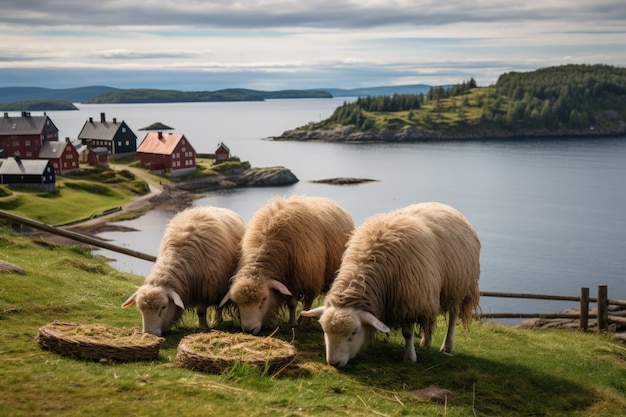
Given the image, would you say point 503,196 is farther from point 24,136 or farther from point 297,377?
point 297,377

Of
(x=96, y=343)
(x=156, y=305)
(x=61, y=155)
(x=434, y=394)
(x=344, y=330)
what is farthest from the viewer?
(x=61, y=155)

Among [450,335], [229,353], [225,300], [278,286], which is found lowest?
[450,335]

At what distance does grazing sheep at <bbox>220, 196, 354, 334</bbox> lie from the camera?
10945mm

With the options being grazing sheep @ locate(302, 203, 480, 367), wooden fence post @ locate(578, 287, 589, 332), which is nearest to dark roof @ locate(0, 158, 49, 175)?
Answer: wooden fence post @ locate(578, 287, 589, 332)

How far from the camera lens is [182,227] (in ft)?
39.5

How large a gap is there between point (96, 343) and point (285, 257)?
4.14 m

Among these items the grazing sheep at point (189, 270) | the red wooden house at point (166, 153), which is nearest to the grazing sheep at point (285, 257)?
the grazing sheep at point (189, 270)

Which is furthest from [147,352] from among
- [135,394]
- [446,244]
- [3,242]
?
[3,242]

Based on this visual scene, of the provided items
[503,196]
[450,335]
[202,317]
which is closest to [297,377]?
[202,317]

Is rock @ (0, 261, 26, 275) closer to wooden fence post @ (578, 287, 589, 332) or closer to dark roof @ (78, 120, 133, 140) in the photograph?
wooden fence post @ (578, 287, 589, 332)

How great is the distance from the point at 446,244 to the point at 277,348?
3.92 m

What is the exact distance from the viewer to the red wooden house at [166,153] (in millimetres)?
102812

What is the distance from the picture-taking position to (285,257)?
38.4 ft

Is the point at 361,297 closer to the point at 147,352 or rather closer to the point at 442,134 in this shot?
the point at 147,352
